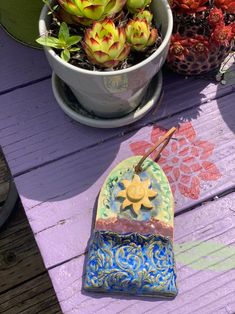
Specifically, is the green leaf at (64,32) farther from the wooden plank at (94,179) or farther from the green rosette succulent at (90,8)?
the wooden plank at (94,179)

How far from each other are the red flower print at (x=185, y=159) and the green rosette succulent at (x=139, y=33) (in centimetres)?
17

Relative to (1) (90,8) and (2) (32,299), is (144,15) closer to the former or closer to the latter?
(1) (90,8)

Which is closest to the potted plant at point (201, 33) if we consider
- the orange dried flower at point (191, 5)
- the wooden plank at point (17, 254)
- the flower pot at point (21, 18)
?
the orange dried flower at point (191, 5)

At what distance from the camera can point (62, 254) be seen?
0.72 meters

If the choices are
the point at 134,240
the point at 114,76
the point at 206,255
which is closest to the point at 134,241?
the point at 134,240

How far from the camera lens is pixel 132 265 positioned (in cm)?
68

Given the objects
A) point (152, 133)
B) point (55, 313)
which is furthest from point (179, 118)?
point (55, 313)

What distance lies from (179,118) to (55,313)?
0.65 meters

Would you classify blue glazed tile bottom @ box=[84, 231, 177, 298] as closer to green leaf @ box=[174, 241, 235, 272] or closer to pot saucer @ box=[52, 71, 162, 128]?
green leaf @ box=[174, 241, 235, 272]

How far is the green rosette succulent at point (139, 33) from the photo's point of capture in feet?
2.18

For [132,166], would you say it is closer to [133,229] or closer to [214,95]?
[133,229]

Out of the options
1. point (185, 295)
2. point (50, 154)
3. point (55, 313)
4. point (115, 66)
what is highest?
point (115, 66)

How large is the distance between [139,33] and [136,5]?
0.17 ft

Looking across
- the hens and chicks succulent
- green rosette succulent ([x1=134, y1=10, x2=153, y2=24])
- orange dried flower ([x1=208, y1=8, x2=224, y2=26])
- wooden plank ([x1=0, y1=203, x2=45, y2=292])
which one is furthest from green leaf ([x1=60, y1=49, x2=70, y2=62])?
wooden plank ([x1=0, y1=203, x2=45, y2=292])
